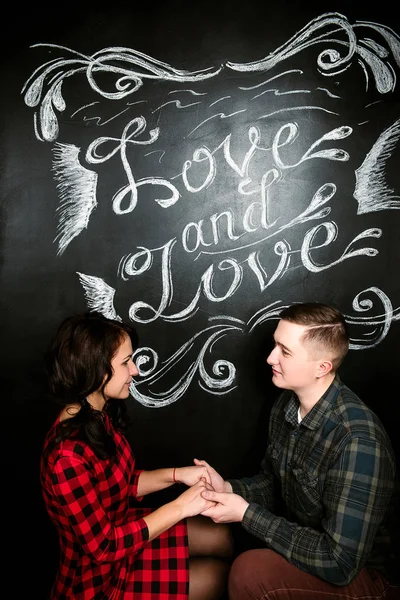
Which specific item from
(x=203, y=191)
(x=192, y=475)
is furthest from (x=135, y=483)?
(x=203, y=191)

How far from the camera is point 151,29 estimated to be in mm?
2533

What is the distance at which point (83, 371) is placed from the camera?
1.82m

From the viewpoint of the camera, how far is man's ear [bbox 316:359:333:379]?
1.94 metres

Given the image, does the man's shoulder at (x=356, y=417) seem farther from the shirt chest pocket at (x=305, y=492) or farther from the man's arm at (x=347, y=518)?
the shirt chest pocket at (x=305, y=492)

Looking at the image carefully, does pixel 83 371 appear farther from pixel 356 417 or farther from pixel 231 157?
pixel 231 157

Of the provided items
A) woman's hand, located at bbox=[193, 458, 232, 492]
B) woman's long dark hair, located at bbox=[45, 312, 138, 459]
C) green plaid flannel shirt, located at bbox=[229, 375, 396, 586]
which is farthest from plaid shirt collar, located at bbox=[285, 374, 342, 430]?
woman's long dark hair, located at bbox=[45, 312, 138, 459]

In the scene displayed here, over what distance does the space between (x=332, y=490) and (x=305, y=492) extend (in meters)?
0.19

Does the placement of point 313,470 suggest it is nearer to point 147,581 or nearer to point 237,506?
point 237,506

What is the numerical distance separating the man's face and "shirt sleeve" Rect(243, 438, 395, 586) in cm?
30

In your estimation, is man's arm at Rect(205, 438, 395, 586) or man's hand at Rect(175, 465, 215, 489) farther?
man's hand at Rect(175, 465, 215, 489)

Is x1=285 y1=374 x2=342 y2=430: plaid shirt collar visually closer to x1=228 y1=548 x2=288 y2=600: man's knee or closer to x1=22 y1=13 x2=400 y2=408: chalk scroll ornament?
x1=228 y1=548 x2=288 y2=600: man's knee

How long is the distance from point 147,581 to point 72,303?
1356 mm

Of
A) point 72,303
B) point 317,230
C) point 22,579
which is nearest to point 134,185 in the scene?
point 72,303

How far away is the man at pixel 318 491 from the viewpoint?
1693 mm
